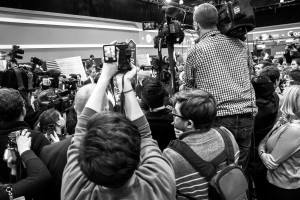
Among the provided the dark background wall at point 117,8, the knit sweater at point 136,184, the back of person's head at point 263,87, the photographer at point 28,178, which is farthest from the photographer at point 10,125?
the dark background wall at point 117,8

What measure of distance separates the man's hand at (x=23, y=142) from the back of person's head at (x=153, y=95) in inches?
36.8

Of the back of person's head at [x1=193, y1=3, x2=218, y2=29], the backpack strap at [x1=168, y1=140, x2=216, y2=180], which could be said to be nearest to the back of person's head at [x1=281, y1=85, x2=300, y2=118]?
the back of person's head at [x1=193, y1=3, x2=218, y2=29]

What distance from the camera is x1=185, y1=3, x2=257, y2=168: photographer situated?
1.84m

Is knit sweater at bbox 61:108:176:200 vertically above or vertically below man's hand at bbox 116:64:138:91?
below

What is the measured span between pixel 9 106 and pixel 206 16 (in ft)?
4.42

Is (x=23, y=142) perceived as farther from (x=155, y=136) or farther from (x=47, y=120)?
(x=155, y=136)

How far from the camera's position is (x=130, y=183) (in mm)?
863

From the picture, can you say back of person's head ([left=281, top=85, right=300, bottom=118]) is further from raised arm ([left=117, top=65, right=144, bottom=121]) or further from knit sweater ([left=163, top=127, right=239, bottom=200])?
raised arm ([left=117, top=65, right=144, bottom=121])

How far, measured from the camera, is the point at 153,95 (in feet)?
7.10

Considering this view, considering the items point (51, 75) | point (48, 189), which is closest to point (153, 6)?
point (51, 75)

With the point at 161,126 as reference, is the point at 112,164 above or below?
above

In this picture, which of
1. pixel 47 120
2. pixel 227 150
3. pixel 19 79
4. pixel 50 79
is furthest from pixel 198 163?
pixel 50 79

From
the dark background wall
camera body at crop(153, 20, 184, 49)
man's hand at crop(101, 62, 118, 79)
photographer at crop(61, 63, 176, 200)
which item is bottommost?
photographer at crop(61, 63, 176, 200)

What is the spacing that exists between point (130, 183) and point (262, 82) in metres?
1.90
